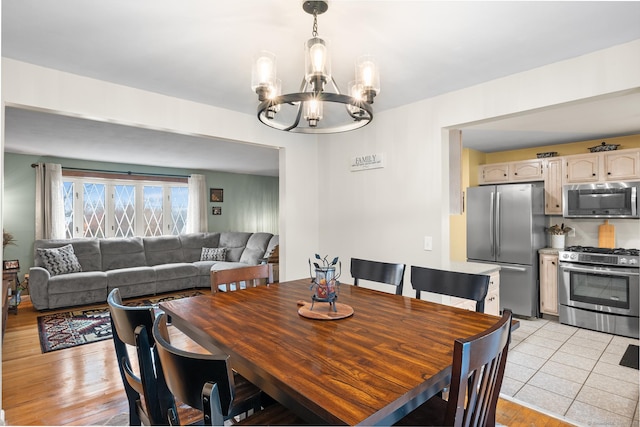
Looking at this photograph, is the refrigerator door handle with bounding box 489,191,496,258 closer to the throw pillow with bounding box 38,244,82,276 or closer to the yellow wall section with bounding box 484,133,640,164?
the yellow wall section with bounding box 484,133,640,164

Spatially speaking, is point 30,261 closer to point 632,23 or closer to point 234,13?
point 234,13

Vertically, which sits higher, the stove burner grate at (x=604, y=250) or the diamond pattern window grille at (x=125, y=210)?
the diamond pattern window grille at (x=125, y=210)

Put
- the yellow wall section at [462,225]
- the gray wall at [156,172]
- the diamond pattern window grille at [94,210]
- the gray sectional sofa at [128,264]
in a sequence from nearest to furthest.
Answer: the gray sectional sofa at [128,264]
the yellow wall section at [462,225]
the gray wall at [156,172]
the diamond pattern window grille at [94,210]

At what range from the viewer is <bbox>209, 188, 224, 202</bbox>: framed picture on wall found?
7.70 metres

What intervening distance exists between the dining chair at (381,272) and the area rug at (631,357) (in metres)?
2.46

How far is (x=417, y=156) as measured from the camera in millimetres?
2990

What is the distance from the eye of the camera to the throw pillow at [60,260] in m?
4.85

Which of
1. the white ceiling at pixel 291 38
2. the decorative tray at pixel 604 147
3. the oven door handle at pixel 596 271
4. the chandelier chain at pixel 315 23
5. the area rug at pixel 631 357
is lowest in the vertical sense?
the area rug at pixel 631 357

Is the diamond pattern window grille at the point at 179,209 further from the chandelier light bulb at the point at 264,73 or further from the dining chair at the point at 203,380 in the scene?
the dining chair at the point at 203,380

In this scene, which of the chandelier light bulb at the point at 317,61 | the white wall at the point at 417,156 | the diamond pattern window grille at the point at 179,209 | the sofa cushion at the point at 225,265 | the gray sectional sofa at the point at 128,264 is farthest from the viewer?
the diamond pattern window grille at the point at 179,209

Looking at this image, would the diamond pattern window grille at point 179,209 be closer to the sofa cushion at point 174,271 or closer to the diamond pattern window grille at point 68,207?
the sofa cushion at point 174,271

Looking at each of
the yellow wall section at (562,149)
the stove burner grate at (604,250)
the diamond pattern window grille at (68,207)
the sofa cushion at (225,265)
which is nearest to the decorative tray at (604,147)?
the yellow wall section at (562,149)

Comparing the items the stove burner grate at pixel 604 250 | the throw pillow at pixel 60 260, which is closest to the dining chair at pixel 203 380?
the stove burner grate at pixel 604 250

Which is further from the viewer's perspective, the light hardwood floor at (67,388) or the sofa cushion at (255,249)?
the sofa cushion at (255,249)
